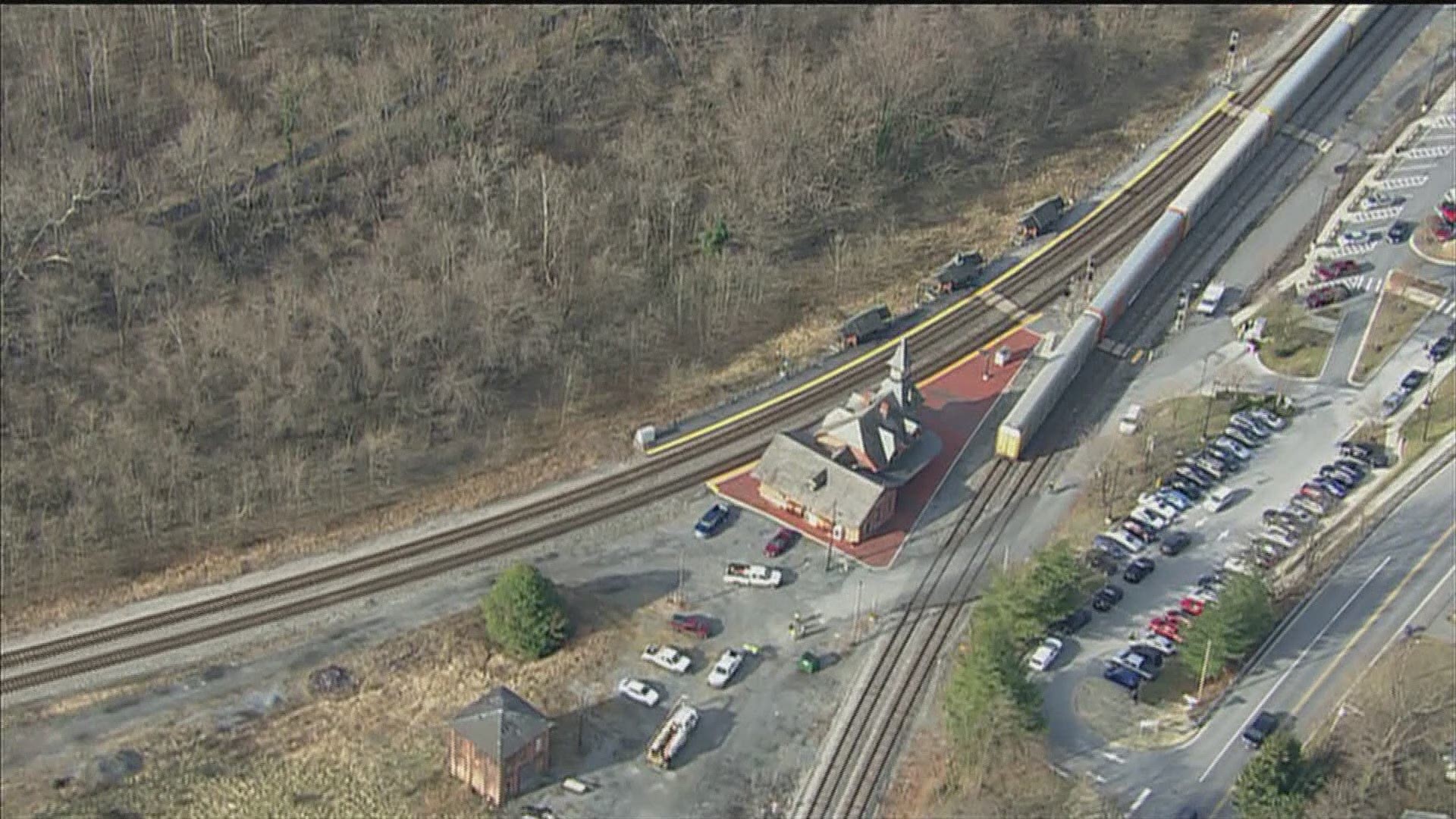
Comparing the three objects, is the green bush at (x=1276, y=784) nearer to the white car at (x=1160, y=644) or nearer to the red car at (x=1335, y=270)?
Answer: the white car at (x=1160, y=644)

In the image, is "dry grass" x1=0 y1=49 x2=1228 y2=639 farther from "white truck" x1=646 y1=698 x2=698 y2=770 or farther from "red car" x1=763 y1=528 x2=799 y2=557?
"white truck" x1=646 y1=698 x2=698 y2=770

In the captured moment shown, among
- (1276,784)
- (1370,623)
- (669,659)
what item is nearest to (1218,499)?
(1370,623)

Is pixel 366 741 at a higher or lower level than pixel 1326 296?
lower

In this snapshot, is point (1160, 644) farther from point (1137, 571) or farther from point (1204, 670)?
point (1137, 571)

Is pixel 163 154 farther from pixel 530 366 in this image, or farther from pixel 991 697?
pixel 991 697

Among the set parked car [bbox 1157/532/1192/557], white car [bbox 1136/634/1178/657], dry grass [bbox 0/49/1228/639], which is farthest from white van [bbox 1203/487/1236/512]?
dry grass [bbox 0/49/1228/639]

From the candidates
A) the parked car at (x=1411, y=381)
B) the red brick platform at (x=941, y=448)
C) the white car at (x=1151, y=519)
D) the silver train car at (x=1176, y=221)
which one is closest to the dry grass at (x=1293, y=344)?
the parked car at (x=1411, y=381)
